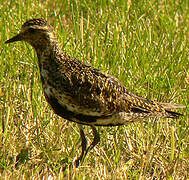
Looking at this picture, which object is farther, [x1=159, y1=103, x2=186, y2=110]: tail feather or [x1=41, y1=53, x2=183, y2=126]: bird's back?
[x1=159, y1=103, x2=186, y2=110]: tail feather

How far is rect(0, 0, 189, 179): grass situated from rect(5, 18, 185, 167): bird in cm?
32

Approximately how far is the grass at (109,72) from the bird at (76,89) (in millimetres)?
315

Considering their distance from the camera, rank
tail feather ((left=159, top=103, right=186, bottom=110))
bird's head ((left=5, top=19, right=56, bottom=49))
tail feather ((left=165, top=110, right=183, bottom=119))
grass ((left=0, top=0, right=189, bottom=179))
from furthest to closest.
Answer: tail feather ((left=159, top=103, right=186, bottom=110)), tail feather ((left=165, top=110, right=183, bottom=119)), grass ((left=0, top=0, right=189, bottom=179)), bird's head ((left=5, top=19, right=56, bottom=49))

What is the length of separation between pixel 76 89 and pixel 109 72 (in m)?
1.54

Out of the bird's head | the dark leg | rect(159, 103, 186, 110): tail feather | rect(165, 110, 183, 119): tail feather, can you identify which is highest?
the bird's head

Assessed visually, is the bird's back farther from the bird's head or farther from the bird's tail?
the bird's tail

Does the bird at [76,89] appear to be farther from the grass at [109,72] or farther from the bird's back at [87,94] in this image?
the grass at [109,72]

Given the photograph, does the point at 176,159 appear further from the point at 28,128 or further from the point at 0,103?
the point at 0,103

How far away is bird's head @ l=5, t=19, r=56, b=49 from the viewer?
493cm

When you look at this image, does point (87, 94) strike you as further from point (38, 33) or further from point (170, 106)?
point (170, 106)

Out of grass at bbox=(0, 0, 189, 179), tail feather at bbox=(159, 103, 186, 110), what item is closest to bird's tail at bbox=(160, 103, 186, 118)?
tail feather at bbox=(159, 103, 186, 110)

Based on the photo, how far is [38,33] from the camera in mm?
4941

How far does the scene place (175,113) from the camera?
546 centimetres

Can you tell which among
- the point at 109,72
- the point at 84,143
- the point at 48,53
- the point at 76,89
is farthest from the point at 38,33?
the point at 109,72
